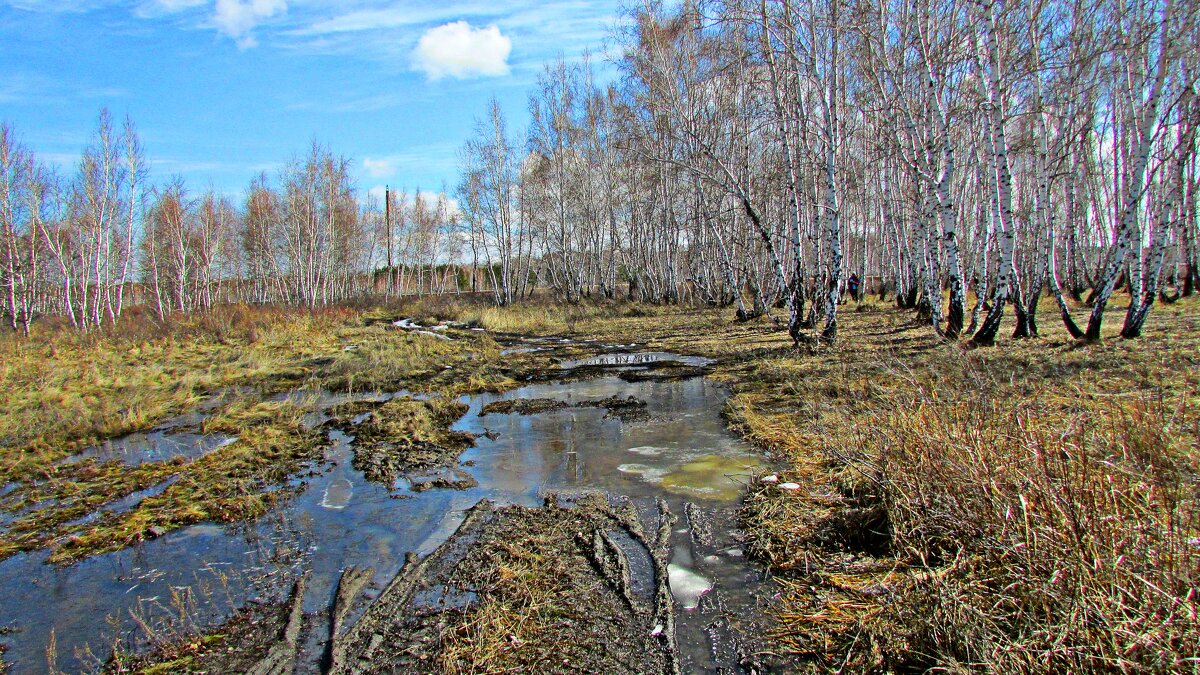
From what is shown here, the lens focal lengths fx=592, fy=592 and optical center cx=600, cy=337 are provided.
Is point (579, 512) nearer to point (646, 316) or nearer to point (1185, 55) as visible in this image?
point (1185, 55)

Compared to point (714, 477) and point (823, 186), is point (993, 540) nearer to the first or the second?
point (714, 477)

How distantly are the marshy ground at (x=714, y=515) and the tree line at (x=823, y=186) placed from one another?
4.23 metres

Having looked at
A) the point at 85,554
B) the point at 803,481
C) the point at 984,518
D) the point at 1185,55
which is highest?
the point at 1185,55

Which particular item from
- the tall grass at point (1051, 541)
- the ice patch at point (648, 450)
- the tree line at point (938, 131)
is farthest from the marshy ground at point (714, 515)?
the tree line at point (938, 131)

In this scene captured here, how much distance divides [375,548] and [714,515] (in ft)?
8.70

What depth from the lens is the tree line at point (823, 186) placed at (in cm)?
1093

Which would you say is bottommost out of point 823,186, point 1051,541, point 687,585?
point 687,585

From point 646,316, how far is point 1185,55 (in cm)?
1807

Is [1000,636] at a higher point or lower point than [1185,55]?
lower

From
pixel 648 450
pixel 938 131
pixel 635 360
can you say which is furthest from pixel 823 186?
pixel 648 450

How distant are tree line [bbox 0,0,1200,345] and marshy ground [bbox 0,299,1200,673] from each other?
4.23 m

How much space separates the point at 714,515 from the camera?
4.75m

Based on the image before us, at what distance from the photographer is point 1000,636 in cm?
240

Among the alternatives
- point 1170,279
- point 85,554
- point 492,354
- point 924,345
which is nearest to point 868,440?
point 85,554
